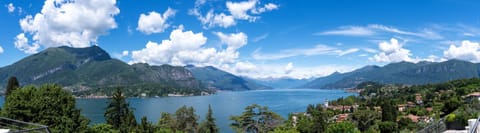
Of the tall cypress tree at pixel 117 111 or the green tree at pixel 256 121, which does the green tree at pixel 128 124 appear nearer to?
the tall cypress tree at pixel 117 111

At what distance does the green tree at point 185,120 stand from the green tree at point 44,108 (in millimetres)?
18536

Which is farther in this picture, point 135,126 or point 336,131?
point 135,126

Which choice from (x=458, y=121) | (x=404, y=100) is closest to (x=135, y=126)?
(x=458, y=121)

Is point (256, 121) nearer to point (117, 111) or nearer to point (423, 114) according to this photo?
point (117, 111)

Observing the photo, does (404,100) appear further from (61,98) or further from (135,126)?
(61,98)

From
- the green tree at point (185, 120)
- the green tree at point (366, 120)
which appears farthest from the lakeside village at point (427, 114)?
the green tree at point (185, 120)

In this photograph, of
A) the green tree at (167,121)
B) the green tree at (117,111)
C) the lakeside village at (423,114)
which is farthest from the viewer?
the green tree at (167,121)

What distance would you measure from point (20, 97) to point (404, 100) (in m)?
86.6

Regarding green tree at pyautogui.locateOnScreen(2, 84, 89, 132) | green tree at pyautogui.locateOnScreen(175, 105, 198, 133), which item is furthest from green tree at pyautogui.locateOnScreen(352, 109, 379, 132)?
green tree at pyautogui.locateOnScreen(2, 84, 89, 132)

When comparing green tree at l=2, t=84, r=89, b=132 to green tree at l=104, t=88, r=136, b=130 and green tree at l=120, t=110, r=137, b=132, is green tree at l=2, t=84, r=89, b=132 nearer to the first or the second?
green tree at l=120, t=110, r=137, b=132

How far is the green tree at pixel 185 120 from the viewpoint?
149ft

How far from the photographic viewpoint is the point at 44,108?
25578 mm

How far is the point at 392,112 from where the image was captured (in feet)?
166

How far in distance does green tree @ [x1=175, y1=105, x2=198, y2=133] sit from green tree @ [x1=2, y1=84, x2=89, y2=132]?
60.8ft
